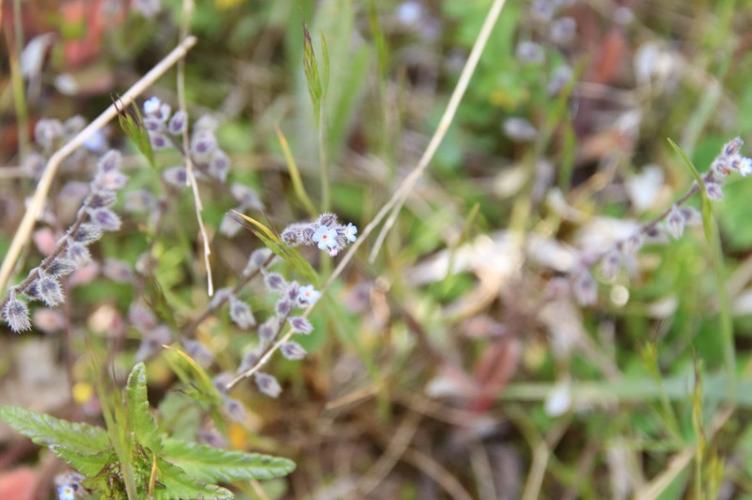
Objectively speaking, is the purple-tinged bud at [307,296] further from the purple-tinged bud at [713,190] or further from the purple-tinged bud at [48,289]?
the purple-tinged bud at [713,190]

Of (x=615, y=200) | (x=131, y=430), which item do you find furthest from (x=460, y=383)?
(x=131, y=430)

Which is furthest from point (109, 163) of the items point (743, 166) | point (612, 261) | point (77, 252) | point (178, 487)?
point (743, 166)

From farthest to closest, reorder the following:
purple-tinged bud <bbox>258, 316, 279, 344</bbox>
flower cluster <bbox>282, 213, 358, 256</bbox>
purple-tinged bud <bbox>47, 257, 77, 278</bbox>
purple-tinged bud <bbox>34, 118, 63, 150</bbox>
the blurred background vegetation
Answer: the blurred background vegetation < purple-tinged bud <bbox>34, 118, 63, 150</bbox> < purple-tinged bud <bbox>258, 316, 279, 344</bbox> < purple-tinged bud <bbox>47, 257, 77, 278</bbox> < flower cluster <bbox>282, 213, 358, 256</bbox>

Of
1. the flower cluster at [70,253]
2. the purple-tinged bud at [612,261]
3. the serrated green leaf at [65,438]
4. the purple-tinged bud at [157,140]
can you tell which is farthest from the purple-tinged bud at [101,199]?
the purple-tinged bud at [612,261]

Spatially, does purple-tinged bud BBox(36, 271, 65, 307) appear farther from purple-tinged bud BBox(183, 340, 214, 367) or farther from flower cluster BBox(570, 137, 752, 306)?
flower cluster BBox(570, 137, 752, 306)

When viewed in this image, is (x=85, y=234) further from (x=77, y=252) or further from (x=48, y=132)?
(x=48, y=132)

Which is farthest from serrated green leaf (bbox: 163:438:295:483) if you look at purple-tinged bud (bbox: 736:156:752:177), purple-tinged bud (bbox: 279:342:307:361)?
purple-tinged bud (bbox: 736:156:752:177)
